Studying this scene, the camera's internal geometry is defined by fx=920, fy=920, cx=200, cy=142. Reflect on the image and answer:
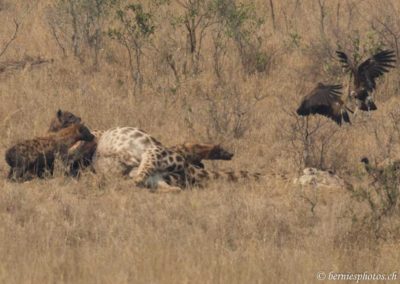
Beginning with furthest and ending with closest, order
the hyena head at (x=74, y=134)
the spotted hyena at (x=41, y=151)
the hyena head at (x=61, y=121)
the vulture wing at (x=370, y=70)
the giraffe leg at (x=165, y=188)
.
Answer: the vulture wing at (x=370, y=70) < the hyena head at (x=61, y=121) < the hyena head at (x=74, y=134) < the spotted hyena at (x=41, y=151) < the giraffe leg at (x=165, y=188)

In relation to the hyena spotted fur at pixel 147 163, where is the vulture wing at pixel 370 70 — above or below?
above

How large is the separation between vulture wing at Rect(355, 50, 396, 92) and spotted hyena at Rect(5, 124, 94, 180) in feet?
11.6

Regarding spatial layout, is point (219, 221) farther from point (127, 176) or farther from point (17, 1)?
point (17, 1)

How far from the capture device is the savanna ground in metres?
6.62

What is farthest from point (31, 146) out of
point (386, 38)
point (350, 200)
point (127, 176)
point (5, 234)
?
point (386, 38)

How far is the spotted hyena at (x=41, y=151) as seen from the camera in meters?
9.38

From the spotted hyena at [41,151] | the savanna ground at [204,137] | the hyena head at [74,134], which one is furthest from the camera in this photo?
the hyena head at [74,134]

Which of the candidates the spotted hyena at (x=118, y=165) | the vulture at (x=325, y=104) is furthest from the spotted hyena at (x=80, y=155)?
the vulture at (x=325, y=104)

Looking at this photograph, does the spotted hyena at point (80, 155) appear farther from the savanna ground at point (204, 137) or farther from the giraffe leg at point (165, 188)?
the giraffe leg at point (165, 188)

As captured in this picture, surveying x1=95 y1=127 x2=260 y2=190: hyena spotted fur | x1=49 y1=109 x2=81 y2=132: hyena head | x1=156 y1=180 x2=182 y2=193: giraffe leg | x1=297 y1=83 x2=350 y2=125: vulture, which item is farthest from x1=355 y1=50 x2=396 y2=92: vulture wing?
x1=49 y1=109 x2=81 y2=132: hyena head

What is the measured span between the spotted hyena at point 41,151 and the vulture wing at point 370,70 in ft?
11.6

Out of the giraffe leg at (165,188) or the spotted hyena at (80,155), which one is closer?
the giraffe leg at (165,188)

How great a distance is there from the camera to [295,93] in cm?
1342

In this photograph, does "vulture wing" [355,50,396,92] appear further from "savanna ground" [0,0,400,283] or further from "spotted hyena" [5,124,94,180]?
"spotted hyena" [5,124,94,180]
